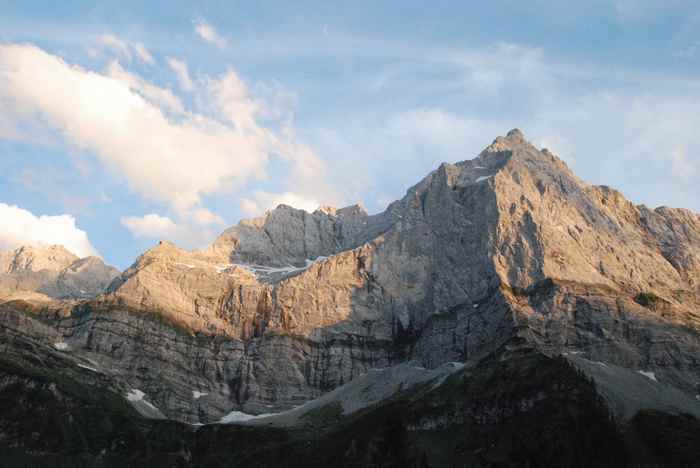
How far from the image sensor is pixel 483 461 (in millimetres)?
191875

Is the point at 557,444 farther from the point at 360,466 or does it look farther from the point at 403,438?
the point at 403,438

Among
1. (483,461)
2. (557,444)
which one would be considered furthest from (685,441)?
(483,461)

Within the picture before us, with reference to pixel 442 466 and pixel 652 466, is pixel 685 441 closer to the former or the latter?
pixel 652 466

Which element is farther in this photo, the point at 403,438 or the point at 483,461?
the point at 483,461

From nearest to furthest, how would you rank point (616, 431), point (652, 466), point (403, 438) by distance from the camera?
1. point (403, 438)
2. point (652, 466)
3. point (616, 431)

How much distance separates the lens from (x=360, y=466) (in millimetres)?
199500

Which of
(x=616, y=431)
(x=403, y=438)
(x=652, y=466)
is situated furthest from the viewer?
(x=616, y=431)

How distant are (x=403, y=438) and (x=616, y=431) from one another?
221ft

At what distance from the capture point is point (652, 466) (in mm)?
180375

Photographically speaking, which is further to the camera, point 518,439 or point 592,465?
point 518,439

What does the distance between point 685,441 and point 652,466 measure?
1316cm

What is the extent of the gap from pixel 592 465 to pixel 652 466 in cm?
1234

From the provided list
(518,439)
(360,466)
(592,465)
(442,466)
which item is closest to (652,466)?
(592,465)

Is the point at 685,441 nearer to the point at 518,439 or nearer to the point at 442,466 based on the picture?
the point at 518,439
